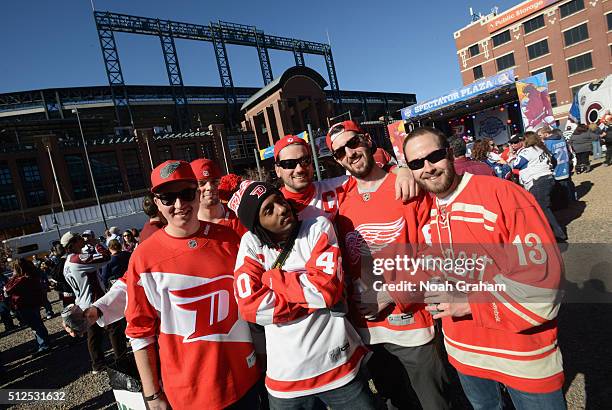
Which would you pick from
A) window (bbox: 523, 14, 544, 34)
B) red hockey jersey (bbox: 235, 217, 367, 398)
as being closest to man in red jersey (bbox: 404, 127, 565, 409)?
red hockey jersey (bbox: 235, 217, 367, 398)

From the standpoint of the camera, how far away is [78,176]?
3478 cm

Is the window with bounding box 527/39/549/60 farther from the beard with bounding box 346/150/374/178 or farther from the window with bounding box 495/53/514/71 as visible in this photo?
the beard with bounding box 346/150/374/178

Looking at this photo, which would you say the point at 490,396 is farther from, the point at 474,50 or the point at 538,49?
the point at 474,50

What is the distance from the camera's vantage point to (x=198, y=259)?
6.79 ft

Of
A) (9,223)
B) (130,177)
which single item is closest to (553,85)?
(130,177)

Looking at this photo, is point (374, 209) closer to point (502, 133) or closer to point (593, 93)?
point (593, 93)

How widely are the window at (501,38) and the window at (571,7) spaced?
557 centimetres

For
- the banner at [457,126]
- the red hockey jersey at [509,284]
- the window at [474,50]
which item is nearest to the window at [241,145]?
the banner at [457,126]

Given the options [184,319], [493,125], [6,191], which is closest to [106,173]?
[6,191]

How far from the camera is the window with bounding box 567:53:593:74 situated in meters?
35.3

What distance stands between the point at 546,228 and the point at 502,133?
27.9 meters

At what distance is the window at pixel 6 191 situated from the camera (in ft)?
102

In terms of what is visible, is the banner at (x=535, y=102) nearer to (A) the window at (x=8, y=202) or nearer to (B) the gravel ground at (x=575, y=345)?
(B) the gravel ground at (x=575, y=345)

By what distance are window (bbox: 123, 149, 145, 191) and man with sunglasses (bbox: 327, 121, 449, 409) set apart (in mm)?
41206
